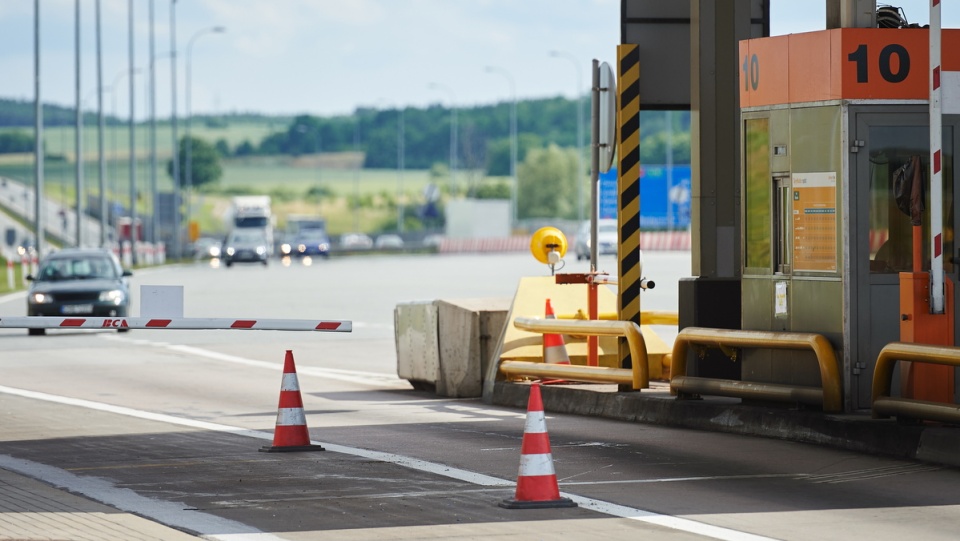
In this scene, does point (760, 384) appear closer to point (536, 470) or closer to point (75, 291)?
point (536, 470)

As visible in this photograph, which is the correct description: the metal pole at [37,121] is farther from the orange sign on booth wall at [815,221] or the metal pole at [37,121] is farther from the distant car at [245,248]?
the orange sign on booth wall at [815,221]

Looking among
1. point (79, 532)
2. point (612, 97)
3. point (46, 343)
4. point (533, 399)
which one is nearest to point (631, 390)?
point (612, 97)

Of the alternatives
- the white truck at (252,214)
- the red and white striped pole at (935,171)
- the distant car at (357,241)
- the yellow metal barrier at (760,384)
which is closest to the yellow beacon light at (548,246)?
the yellow metal barrier at (760,384)

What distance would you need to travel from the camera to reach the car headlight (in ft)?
101

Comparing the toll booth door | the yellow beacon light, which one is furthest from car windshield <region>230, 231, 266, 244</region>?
the toll booth door

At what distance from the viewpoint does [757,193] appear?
14367mm

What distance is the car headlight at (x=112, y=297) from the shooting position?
30.9 meters

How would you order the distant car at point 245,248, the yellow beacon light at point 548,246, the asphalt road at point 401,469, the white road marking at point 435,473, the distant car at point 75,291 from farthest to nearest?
the distant car at point 245,248 < the distant car at point 75,291 < the yellow beacon light at point 548,246 < the asphalt road at point 401,469 < the white road marking at point 435,473

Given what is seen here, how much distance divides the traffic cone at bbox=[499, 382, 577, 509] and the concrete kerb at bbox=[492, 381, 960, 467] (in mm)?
3035

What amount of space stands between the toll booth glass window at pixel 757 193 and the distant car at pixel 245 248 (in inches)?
2688

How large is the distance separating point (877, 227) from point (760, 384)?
156 centimetres

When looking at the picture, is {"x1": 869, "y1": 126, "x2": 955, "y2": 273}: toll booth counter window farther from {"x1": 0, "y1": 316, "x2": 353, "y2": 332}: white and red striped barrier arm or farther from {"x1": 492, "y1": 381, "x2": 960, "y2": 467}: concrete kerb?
{"x1": 0, "y1": 316, "x2": 353, "y2": 332}: white and red striped barrier arm

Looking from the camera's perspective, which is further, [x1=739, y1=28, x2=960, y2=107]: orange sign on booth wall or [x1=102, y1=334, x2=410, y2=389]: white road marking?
[x1=102, y1=334, x2=410, y2=389]: white road marking

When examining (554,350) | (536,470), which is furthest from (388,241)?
(536,470)
